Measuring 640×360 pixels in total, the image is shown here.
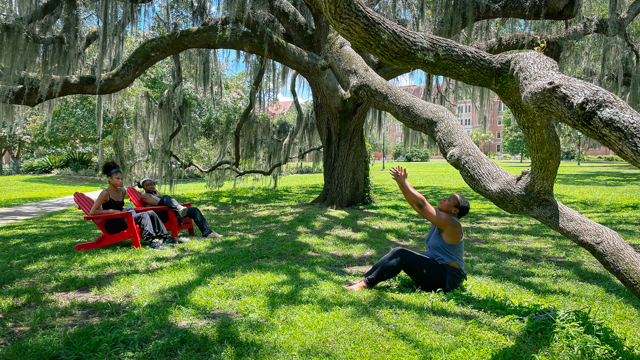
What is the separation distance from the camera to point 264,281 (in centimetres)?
365

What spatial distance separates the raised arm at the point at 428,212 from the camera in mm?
3320

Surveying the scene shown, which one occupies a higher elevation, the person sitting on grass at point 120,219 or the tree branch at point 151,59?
the tree branch at point 151,59

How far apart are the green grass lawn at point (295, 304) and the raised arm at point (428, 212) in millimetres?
488

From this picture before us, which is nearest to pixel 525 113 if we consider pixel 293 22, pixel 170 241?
pixel 170 241

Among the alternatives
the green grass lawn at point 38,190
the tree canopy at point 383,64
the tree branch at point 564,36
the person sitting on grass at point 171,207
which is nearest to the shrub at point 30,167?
the green grass lawn at point 38,190

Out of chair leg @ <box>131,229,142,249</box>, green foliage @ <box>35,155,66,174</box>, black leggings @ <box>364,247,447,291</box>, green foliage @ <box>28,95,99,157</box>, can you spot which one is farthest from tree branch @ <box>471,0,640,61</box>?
green foliage @ <box>35,155,66,174</box>

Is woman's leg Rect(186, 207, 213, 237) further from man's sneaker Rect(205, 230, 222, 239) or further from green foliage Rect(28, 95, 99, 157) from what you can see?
green foliage Rect(28, 95, 99, 157)

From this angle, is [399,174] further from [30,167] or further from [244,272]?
[30,167]

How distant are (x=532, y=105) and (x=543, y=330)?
1.54 meters

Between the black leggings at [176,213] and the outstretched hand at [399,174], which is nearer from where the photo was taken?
the outstretched hand at [399,174]

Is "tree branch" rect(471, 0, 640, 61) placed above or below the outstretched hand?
above

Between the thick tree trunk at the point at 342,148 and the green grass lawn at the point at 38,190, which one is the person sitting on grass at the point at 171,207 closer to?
the thick tree trunk at the point at 342,148

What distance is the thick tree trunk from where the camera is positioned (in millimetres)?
8188

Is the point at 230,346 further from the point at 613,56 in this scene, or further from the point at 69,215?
the point at 613,56
